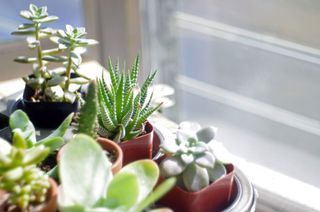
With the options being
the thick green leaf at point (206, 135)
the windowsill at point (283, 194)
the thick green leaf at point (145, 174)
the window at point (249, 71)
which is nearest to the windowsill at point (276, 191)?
the windowsill at point (283, 194)

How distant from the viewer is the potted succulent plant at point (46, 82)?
782 mm

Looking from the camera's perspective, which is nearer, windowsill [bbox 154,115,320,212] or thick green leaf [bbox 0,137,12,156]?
thick green leaf [bbox 0,137,12,156]

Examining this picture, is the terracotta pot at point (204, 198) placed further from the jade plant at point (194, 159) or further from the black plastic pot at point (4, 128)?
the black plastic pot at point (4, 128)

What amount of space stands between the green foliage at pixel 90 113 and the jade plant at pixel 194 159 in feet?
0.32

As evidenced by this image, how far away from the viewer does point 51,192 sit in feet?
1.92

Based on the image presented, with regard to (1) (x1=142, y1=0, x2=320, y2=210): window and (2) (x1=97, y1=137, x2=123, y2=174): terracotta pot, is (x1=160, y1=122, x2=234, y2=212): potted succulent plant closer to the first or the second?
(2) (x1=97, y1=137, x2=123, y2=174): terracotta pot

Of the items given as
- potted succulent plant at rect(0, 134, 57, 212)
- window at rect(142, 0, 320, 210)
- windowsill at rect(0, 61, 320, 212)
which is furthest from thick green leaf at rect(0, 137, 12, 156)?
window at rect(142, 0, 320, 210)

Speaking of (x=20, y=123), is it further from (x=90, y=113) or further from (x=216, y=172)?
(x=216, y=172)

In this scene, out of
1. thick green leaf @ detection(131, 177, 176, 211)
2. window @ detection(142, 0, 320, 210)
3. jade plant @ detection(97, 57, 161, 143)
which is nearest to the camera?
thick green leaf @ detection(131, 177, 176, 211)

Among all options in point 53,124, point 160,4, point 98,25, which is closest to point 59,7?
point 98,25

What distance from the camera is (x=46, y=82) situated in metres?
0.82

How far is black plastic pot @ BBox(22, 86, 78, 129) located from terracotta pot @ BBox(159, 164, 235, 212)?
21 cm

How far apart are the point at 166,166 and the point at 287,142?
2.87 ft

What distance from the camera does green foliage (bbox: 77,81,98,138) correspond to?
627mm
